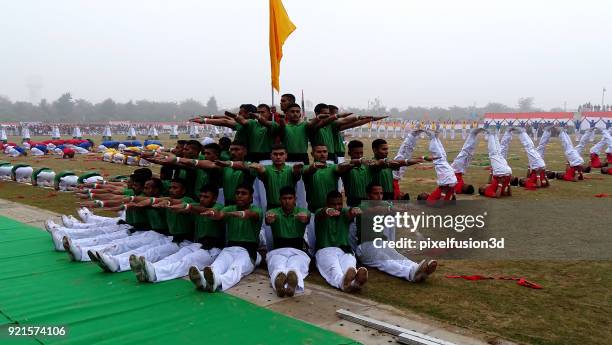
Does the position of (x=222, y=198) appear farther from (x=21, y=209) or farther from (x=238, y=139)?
(x=21, y=209)

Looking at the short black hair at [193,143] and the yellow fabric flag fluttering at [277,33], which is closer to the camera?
the short black hair at [193,143]

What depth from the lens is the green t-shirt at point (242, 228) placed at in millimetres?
6379

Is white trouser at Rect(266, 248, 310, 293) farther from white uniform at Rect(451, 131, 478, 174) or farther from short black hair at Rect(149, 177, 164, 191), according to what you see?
white uniform at Rect(451, 131, 478, 174)

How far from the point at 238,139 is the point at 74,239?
3158 mm

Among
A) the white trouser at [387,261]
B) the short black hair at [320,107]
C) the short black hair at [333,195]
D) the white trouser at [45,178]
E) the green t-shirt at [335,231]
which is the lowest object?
the white trouser at [387,261]

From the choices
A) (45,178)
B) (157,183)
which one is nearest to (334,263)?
(157,183)

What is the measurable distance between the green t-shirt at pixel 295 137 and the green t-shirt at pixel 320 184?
75 centimetres

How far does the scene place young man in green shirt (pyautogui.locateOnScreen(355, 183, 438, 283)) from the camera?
20.4 ft

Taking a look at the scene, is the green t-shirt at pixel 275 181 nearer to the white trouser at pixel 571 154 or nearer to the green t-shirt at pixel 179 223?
the green t-shirt at pixel 179 223

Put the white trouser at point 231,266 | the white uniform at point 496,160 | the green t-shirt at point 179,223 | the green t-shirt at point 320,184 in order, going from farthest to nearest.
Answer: the white uniform at point 496,160
the green t-shirt at point 179,223
the green t-shirt at point 320,184
the white trouser at point 231,266

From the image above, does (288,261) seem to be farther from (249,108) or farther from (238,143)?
(249,108)

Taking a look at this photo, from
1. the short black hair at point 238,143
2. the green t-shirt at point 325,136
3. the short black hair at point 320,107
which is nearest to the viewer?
the short black hair at point 238,143

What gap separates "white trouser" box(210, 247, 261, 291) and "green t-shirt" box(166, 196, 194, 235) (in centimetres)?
91

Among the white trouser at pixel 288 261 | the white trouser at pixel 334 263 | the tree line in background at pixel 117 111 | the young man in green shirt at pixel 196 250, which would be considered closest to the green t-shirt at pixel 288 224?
the white trouser at pixel 288 261
